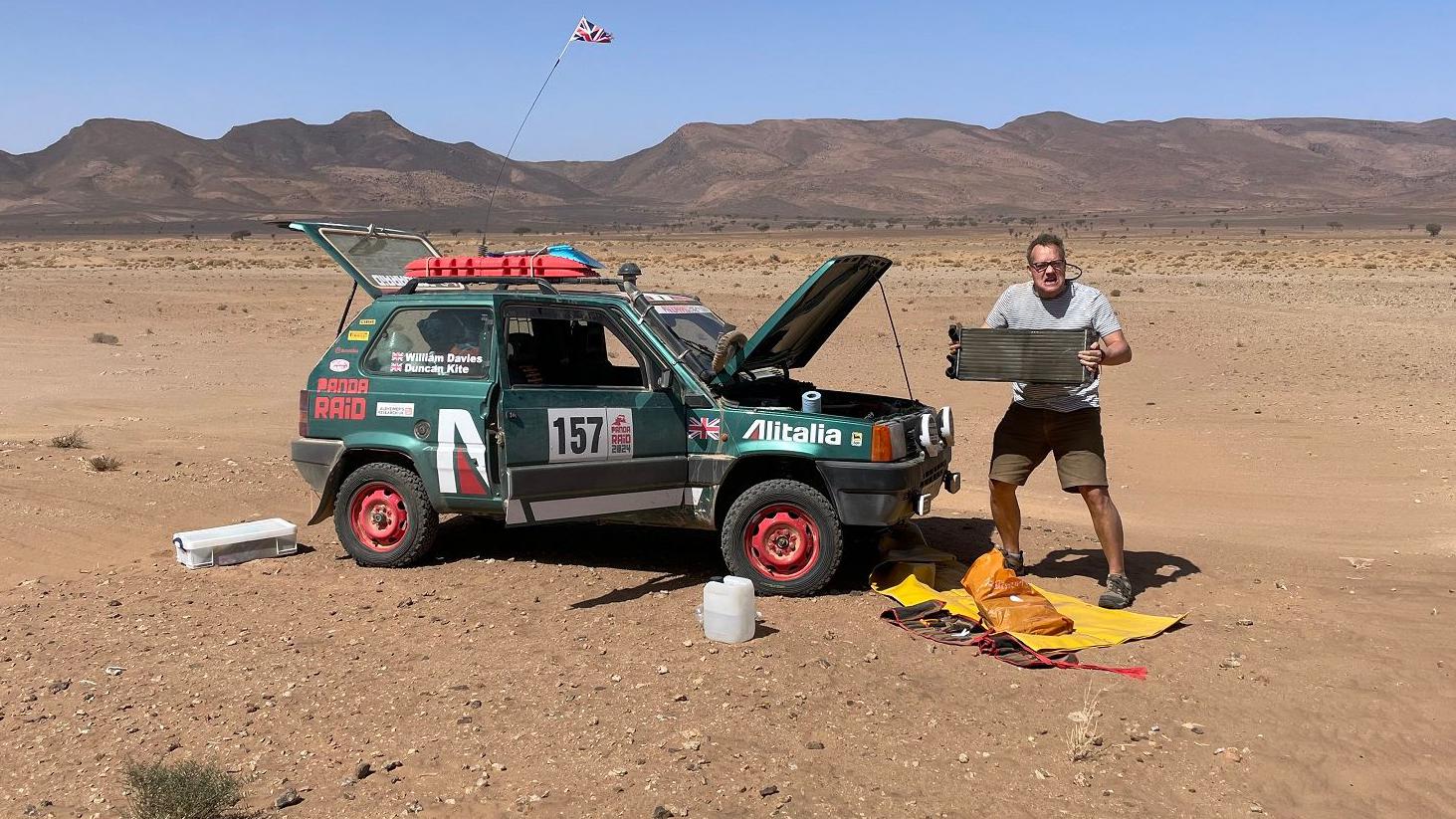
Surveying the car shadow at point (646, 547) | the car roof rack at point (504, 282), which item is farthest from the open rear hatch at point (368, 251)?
the car shadow at point (646, 547)

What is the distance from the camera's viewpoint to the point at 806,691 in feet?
18.6

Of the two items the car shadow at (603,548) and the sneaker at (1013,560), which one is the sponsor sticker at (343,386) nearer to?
the car shadow at (603,548)

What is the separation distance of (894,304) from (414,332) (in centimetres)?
2251

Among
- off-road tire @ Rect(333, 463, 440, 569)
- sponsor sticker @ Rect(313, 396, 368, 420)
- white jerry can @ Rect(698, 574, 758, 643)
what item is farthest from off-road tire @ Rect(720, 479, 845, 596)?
sponsor sticker @ Rect(313, 396, 368, 420)

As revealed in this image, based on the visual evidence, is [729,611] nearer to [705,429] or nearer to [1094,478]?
[705,429]

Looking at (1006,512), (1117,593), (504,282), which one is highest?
(504,282)

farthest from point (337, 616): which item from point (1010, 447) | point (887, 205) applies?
point (887, 205)

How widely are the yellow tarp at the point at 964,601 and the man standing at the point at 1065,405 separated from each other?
25 centimetres

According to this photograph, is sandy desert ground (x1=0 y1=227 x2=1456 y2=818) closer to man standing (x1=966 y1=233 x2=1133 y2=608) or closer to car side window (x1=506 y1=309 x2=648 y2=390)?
man standing (x1=966 y1=233 x2=1133 y2=608)

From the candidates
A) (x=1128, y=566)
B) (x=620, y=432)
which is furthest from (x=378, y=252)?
(x=1128, y=566)

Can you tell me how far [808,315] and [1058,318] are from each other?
1.59 metres

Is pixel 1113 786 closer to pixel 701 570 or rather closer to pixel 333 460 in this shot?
pixel 701 570

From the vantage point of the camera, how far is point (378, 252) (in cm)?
852

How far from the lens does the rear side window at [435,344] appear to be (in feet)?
25.0
